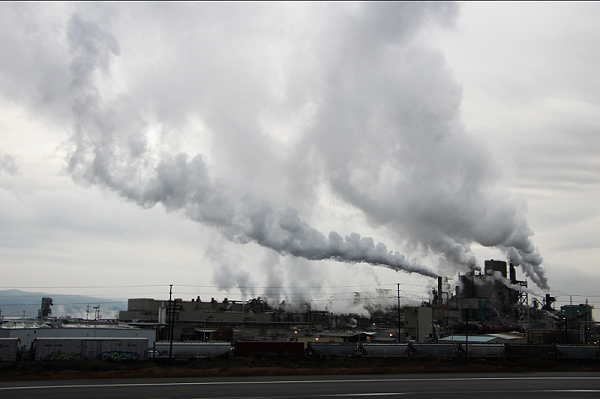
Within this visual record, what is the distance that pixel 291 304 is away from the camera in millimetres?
182125

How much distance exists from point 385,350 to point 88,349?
38.8 meters

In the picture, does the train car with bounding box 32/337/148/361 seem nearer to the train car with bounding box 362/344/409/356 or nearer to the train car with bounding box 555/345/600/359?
the train car with bounding box 362/344/409/356

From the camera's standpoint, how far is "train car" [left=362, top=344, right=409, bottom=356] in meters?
67.4

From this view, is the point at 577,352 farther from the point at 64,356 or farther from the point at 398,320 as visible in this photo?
the point at 64,356

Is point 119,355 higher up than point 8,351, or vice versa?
point 8,351

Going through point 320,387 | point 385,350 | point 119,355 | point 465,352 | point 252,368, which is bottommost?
point 465,352

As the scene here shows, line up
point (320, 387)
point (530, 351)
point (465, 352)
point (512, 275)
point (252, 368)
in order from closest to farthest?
point (320, 387)
point (252, 368)
point (530, 351)
point (465, 352)
point (512, 275)

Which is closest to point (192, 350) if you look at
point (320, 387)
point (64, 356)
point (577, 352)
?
point (64, 356)

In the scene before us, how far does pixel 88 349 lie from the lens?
58.2m

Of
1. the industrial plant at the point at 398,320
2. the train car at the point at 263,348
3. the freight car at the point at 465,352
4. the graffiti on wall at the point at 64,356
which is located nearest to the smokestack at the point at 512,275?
the industrial plant at the point at 398,320

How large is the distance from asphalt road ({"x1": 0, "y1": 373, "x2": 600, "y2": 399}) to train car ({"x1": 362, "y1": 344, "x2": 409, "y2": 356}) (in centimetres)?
2785

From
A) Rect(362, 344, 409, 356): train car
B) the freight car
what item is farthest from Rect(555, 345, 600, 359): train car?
Rect(362, 344, 409, 356): train car

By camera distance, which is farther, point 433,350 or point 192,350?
point 433,350

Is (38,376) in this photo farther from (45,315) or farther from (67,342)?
(45,315)
